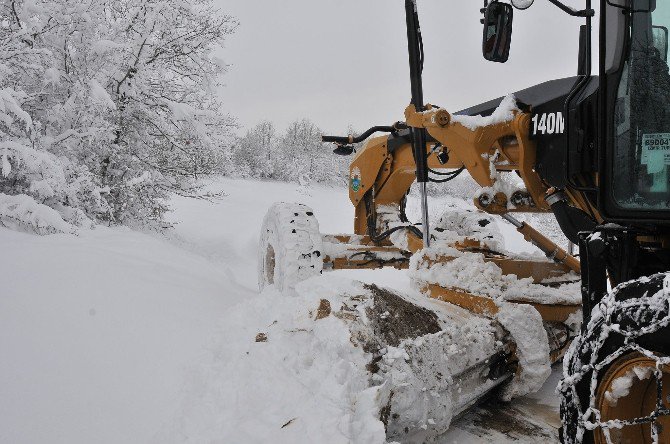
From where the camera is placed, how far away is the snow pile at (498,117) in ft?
9.43

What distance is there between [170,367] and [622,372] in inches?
82.8

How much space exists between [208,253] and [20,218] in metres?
5.79

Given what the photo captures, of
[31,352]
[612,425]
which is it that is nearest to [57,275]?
[31,352]

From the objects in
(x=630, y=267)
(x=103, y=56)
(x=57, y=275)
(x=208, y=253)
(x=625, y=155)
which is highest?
(x=103, y=56)

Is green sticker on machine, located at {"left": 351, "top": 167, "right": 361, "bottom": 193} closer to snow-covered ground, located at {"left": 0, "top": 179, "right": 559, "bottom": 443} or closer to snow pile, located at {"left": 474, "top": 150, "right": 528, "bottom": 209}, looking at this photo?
snow-covered ground, located at {"left": 0, "top": 179, "right": 559, "bottom": 443}

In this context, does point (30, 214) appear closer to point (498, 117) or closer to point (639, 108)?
point (498, 117)

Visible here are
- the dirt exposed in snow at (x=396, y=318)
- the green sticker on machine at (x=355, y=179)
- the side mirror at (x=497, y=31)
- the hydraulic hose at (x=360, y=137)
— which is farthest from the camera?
the green sticker on machine at (x=355, y=179)

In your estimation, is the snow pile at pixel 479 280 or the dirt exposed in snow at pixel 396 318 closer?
the dirt exposed in snow at pixel 396 318

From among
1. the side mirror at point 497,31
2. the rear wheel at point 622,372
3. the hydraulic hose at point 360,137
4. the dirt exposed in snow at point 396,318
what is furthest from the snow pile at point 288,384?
the hydraulic hose at point 360,137

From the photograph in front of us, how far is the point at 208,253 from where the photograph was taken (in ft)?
35.3

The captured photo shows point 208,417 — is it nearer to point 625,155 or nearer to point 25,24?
point 625,155

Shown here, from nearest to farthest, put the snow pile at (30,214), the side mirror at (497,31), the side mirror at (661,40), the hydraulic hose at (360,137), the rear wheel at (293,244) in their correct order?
the side mirror at (661,40), the side mirror at (497,31), the rear wheel at (293,244), the hydraulic hose at (360,137), the snow pile at (30,214)

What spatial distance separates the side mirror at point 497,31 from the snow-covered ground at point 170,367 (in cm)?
131

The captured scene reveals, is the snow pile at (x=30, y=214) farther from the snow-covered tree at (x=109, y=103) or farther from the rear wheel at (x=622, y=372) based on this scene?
the rear wheel at (x=622, y=372)
